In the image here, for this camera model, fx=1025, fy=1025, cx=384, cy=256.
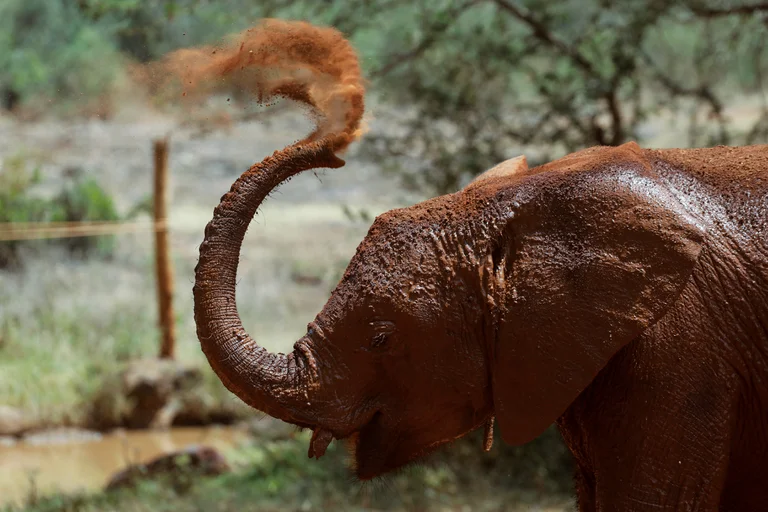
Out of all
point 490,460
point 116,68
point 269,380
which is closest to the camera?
point 269,380

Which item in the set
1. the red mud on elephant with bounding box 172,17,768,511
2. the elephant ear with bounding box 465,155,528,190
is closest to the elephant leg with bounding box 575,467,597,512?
the red mud on elephant with bounding box 172,17,768,511

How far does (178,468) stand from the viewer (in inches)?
291

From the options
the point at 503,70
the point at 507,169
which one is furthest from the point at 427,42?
the point at 507,169

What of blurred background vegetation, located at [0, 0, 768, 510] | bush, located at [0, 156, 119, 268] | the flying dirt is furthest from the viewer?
bush, located at [0, 156, 119, 268]

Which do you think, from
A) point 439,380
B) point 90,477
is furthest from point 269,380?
point 90,477

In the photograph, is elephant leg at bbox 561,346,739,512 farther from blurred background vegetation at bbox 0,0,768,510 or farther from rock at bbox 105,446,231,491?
rock at bbox 105,446,231,491

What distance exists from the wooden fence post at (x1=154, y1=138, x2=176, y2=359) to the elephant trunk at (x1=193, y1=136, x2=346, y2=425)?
678cm

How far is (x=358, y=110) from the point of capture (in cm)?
274

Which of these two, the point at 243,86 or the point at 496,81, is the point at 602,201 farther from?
the point at 496,81

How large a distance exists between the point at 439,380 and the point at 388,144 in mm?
4831

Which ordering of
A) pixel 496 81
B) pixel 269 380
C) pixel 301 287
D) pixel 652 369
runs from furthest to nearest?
pixel 301 287, pixel 496 81, pixel 269 380, pixel 652 369

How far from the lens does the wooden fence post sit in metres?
9.27

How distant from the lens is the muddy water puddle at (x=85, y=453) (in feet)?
26.6

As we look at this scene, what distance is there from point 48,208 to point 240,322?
1098 cm
